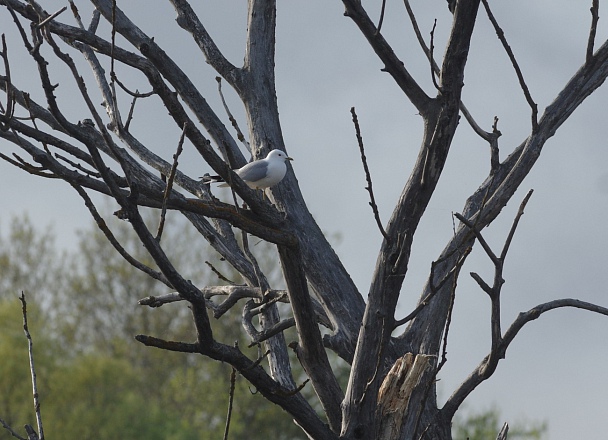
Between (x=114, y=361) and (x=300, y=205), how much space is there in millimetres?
14528

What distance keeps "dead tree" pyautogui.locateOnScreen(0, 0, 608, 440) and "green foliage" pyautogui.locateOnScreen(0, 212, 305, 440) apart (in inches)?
531

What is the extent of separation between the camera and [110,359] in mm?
18328

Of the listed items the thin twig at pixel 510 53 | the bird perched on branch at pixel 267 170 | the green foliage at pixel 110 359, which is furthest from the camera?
the green foliage at pixel 110 359

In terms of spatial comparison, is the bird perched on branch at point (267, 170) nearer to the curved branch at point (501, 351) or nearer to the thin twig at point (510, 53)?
the thin twig at point (510, 53)

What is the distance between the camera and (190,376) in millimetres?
19438

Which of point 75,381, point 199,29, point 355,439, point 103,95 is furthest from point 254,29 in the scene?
point 75,381

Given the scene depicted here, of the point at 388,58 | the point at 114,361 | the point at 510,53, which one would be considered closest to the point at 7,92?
the point at 388,58

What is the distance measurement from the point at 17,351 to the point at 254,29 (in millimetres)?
14531

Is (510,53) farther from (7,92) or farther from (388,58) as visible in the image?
(7,92)

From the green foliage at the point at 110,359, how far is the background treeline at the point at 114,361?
24 millimetres

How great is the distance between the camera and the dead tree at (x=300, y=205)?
2.62m

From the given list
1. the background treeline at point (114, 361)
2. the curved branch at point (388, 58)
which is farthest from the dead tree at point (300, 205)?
the background treeline at point (114, 361)

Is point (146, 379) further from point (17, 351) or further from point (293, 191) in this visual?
point (293, 191)

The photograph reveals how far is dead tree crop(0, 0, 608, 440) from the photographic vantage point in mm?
2621
